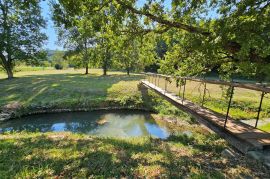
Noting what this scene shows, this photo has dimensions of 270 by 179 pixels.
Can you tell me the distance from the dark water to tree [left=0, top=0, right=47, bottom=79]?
46.2ft

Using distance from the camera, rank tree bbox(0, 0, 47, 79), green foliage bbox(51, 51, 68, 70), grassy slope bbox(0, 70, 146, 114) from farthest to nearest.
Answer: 1. green foliage bbox(51, 51, 68, 70)
2. tree bbox(0, 0, 47, 79)
3. grassy slope bbox(0, 70, 146, 114)

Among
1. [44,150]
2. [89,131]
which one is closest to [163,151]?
[44,150]

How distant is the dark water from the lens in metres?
9.95

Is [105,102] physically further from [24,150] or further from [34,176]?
[34,176]

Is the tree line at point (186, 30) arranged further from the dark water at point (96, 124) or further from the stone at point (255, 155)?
the dark water at point (96, 124)

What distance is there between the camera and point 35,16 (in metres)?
24.6

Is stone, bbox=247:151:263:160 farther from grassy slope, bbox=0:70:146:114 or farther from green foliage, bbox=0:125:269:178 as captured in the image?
grassy slope, bbox=0:70:146:114

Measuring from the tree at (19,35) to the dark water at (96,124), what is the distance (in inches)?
554

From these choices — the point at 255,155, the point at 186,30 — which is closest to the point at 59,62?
the point at 186,30

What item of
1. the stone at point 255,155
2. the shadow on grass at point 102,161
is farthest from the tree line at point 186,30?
the shadow on grass at point 102,161

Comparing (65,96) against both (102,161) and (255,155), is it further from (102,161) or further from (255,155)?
(255,155)

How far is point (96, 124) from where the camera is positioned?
36.2 feet

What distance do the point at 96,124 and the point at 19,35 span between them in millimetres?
17806

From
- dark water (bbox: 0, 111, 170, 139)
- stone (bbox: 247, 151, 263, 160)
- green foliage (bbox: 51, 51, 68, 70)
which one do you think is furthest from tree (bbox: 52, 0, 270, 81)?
green foliage (bbox: 51, 51, 68, 70)
